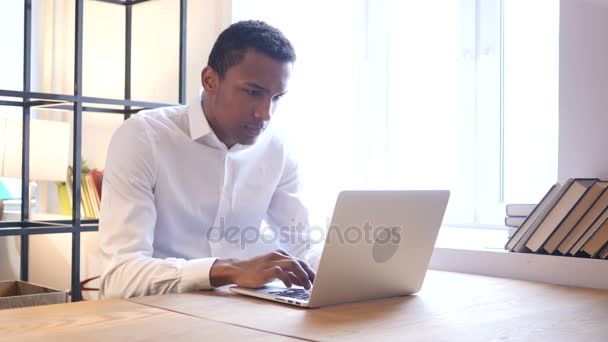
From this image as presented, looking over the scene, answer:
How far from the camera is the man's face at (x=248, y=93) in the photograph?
185 centimetres

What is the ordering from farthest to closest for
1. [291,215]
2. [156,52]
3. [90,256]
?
[90,256]
[156,52]
[291,215]

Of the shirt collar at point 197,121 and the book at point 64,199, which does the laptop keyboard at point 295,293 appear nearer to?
the shirt collar at point 197,121

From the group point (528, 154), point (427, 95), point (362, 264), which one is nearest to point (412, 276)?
point (362, 264)

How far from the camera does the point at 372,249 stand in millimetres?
1405

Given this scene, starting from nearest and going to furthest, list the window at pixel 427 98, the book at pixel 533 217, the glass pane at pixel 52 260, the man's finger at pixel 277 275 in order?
the man's finger at pixel 277 275 < the book at pixel 533 217 < the window at pixel 427 98 < the glass pane at pixel 52 260

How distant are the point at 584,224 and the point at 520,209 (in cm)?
25

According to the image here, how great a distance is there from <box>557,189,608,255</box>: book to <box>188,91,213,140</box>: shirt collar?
1022mm

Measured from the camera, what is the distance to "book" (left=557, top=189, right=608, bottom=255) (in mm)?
1836

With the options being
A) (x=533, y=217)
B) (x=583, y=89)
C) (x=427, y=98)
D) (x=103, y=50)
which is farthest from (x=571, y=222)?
(x=103, y=50)

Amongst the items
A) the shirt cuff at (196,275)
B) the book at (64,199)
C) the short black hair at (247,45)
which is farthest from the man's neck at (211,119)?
→ the book at (64,199)

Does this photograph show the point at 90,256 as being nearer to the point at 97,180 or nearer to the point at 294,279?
the point at 97,180

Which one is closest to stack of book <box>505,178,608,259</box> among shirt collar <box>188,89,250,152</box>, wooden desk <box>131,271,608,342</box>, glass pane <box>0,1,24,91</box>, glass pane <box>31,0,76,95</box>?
A: wooden desk <box>131,271,608,342</box>

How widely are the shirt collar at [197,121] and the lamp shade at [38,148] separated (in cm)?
109

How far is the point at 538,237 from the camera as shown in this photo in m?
1.96
